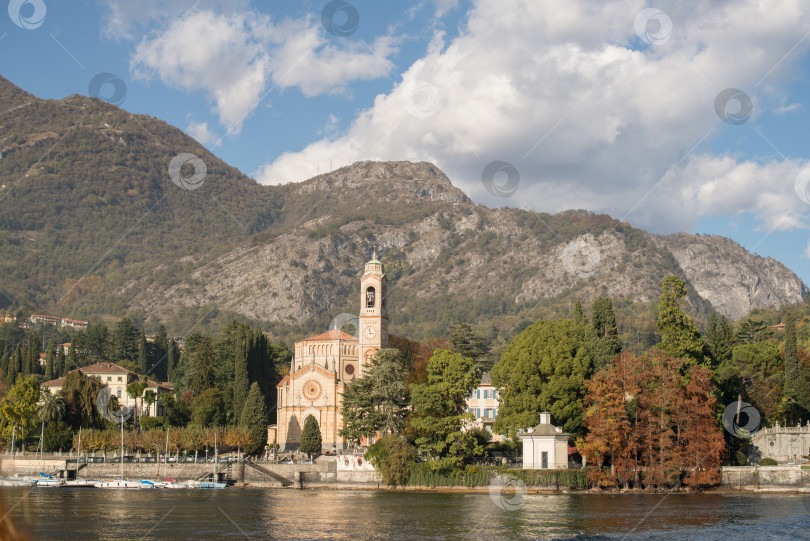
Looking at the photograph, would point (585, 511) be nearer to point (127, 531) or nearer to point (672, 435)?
point (672, 435)

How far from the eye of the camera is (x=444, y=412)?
220 ft

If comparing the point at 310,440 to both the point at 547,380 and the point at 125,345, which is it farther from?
the point at 125,345

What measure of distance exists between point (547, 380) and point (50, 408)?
151 feet

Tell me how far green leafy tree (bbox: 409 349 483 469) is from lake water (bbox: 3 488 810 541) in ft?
18.6

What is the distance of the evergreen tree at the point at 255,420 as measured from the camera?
8225 centimetres

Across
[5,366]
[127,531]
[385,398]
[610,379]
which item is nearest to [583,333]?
[610,379]

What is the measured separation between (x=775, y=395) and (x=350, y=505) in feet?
148

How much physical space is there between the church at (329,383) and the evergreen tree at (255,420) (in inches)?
396

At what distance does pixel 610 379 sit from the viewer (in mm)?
60719

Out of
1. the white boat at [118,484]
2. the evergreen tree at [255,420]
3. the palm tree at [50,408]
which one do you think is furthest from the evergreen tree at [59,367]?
the white boat at [118,484]

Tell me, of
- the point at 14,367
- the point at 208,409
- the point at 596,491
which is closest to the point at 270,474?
the point at 208,409

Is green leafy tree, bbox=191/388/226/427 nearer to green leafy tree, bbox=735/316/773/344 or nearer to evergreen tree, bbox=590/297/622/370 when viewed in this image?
evergreen tree, bbox=590/297/622/370

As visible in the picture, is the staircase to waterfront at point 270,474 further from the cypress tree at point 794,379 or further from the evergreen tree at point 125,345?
the evergreen tree at point 125,345

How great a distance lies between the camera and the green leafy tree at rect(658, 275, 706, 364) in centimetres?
6819
